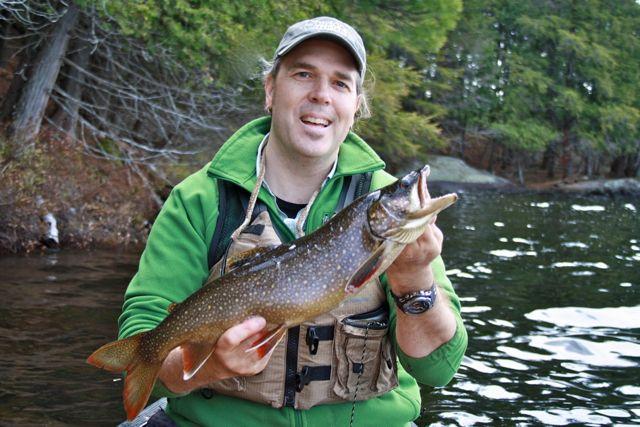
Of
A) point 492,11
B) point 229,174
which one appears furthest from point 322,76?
point 492,11

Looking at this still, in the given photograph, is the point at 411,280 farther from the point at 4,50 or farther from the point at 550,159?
the point at 550,159

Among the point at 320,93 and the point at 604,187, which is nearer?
the point at 320,93

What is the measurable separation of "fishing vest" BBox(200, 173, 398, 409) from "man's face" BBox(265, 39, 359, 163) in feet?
1.14

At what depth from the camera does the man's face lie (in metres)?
3.29

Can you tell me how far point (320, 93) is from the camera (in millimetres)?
3291

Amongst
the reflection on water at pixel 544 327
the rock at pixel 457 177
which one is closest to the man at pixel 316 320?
the reflection on water at pixel 544 327

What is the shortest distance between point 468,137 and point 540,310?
2906 cm

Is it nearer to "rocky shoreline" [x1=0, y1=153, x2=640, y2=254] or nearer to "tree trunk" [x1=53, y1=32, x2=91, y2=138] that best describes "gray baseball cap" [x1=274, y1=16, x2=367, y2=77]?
"rocky shoreline" [x1=0, y1=153, x2=640, y2=254]

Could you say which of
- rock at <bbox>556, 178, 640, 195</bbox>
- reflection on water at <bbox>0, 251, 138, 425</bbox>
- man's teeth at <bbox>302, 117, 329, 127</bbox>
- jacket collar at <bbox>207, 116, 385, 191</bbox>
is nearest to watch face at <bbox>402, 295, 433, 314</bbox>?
jacket collar at <bbox>207, 116, 385, 191</bbox>

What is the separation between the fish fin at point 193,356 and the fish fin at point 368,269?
0.61 meters

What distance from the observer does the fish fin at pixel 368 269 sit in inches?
107

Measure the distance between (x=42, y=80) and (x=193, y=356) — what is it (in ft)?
35.8

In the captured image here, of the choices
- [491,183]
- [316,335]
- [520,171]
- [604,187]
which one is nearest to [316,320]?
[316,335]

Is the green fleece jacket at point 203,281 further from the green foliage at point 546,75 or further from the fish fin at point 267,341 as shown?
the green foliage at point 546,75
